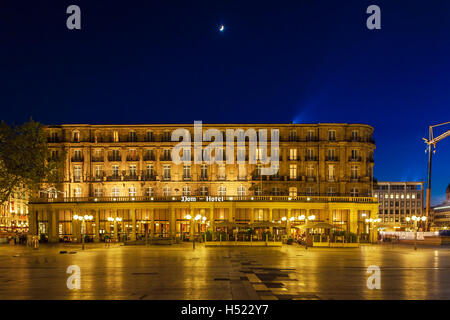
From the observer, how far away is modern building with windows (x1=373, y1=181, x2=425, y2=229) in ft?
574

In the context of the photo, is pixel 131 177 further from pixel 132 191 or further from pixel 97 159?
pixel 97 159

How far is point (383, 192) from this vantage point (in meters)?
178

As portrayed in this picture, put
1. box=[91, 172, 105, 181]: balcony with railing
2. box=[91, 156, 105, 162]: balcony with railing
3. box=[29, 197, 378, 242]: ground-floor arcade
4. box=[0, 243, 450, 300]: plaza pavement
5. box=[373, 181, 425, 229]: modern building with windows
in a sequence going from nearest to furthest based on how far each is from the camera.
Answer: box=[0, 243, 450, 300]: plaza pavement, box=[29, 197, 378, 242]: ground-floor arcade, box=[91, 172, 105, 181]: balcony with railing, box=[91, 156, 105, 162]: balcony with railing, box=[373, 181, 425, 229]: modern building with windows

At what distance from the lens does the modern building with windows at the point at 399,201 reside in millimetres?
174875

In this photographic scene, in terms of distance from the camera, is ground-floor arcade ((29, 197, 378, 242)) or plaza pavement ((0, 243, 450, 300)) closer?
plaza pavement ((0, 243, 450, 300))

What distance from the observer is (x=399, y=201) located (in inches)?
6944

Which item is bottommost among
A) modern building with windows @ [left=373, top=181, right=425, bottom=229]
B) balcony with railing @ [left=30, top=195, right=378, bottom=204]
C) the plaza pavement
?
modern building with windows @ [left=373, top=181, right=425, bottom=229]

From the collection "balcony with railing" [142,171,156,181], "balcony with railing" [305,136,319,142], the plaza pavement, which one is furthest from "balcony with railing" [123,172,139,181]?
the plaza pavement

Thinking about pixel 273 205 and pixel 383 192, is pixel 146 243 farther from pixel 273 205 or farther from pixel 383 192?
pixel 383 192

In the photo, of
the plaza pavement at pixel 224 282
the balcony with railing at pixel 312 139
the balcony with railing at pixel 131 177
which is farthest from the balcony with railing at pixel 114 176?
the plaza pavement at pixel 224 282

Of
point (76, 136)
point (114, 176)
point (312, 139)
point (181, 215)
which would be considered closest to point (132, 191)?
point (114, 176)
